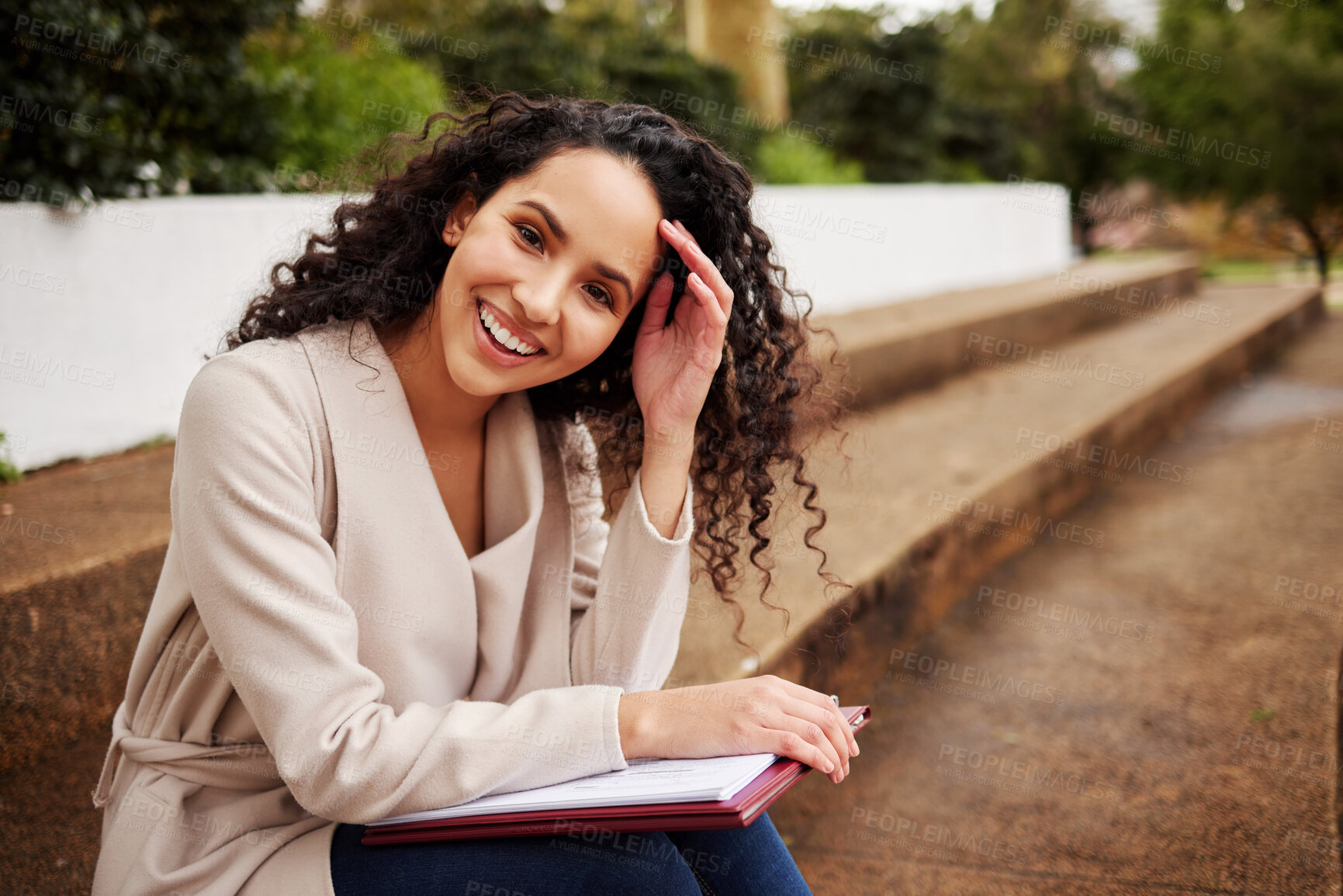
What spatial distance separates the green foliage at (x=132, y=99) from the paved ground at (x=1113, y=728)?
2826 millimetres

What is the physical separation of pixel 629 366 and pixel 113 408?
6.69 ft

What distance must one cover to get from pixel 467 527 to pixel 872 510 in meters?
2.12

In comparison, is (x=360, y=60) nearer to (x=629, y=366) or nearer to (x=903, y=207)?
(x=629, y=366)

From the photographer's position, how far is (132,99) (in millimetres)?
3510

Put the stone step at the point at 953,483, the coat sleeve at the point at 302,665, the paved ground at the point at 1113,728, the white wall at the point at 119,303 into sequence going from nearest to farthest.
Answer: the coat sleeve at the point at 302,665 → the paved ground at the point at 1113,728 → the stone step at the point at 953,483 → the white wall at the point at 119,303

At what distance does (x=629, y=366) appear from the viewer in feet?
6.19

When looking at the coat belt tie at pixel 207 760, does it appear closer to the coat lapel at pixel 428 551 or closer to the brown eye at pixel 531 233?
the coat lapel at pixel 428 551

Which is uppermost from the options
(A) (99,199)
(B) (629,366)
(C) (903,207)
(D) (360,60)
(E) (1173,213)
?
(D) (360,60)

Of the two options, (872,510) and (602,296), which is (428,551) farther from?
(872,510)

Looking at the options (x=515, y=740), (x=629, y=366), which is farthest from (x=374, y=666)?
(x=629, y=366)

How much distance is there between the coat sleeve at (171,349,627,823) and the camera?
48.1 inches

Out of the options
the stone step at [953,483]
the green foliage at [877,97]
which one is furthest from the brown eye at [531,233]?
the green foliage at [877,97]

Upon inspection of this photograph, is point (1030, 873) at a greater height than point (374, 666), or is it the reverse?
point (374, 666)

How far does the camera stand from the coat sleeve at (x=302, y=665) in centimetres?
122
